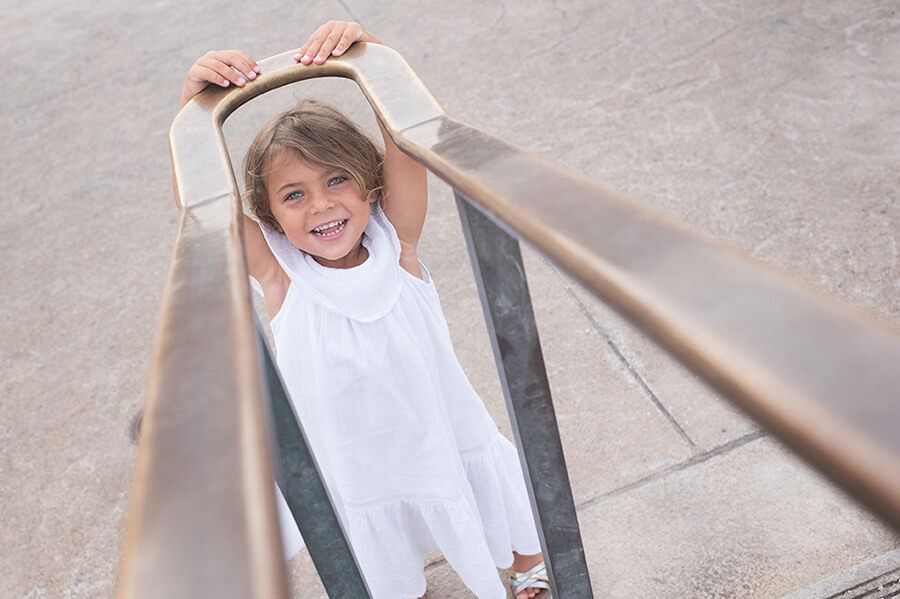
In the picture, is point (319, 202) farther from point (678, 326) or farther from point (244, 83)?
point (678, 326)

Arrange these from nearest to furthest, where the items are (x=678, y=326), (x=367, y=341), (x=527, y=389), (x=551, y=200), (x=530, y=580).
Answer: (x=678, y=326), (x=551, y=200), (x=527, y=389), (x=367, y=341), (x=530, y=580)

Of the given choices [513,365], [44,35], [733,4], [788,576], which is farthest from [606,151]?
[44,35]

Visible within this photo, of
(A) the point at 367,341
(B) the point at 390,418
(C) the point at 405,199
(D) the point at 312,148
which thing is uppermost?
(D) the point at 312,148

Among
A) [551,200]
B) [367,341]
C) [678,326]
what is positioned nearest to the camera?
[678,326]

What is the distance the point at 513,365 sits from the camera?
2.69 ft

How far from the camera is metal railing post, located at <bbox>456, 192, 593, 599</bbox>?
743 millimetres

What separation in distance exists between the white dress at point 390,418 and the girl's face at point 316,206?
0.13ft

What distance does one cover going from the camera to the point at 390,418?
117 cm

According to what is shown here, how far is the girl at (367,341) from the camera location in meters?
1.14

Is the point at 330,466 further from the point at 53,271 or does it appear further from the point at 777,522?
the point at 53,271

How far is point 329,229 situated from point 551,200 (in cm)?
76

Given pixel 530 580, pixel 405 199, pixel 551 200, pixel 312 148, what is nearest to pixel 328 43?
pixel 312 148

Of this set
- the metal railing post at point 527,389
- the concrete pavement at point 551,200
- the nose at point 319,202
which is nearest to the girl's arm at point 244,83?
the nose at point 319,202

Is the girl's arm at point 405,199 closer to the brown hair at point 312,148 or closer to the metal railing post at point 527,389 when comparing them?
the brown hair at point 312,148
